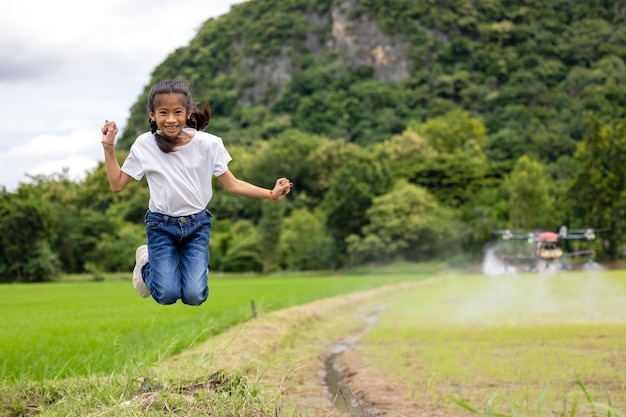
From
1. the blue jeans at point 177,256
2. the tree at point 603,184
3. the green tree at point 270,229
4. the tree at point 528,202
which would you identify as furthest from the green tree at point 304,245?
the blue jeans at point 177,256

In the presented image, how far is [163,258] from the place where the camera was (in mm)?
5406

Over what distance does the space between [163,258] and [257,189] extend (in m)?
0.85

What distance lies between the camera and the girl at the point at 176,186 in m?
5.29

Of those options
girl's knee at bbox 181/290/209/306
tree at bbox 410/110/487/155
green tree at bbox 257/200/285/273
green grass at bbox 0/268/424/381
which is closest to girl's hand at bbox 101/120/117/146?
girl's knee at bbox 181/290/209/306

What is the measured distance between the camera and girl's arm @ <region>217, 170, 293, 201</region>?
5.24m

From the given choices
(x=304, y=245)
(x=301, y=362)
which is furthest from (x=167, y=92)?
(x=304, y=245)

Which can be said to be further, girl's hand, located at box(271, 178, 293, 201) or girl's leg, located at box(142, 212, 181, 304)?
girl's leg, located at box(142, 212, 181, 304)

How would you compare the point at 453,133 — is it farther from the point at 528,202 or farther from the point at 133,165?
the point at 133,165

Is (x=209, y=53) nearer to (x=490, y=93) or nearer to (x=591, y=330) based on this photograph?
(x=490, y=93)

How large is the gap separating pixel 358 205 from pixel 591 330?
44.4 meters

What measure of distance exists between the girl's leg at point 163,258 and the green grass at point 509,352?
6.54 feet

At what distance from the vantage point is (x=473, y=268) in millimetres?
53125

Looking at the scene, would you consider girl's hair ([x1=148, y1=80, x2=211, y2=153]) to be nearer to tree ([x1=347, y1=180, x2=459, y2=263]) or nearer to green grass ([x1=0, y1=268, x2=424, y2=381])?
green grass ([x1=0, y1=268, x2=424, y2=381])

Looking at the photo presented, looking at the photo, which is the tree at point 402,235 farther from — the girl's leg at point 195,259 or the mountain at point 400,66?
the girl's leg at point 195,259
